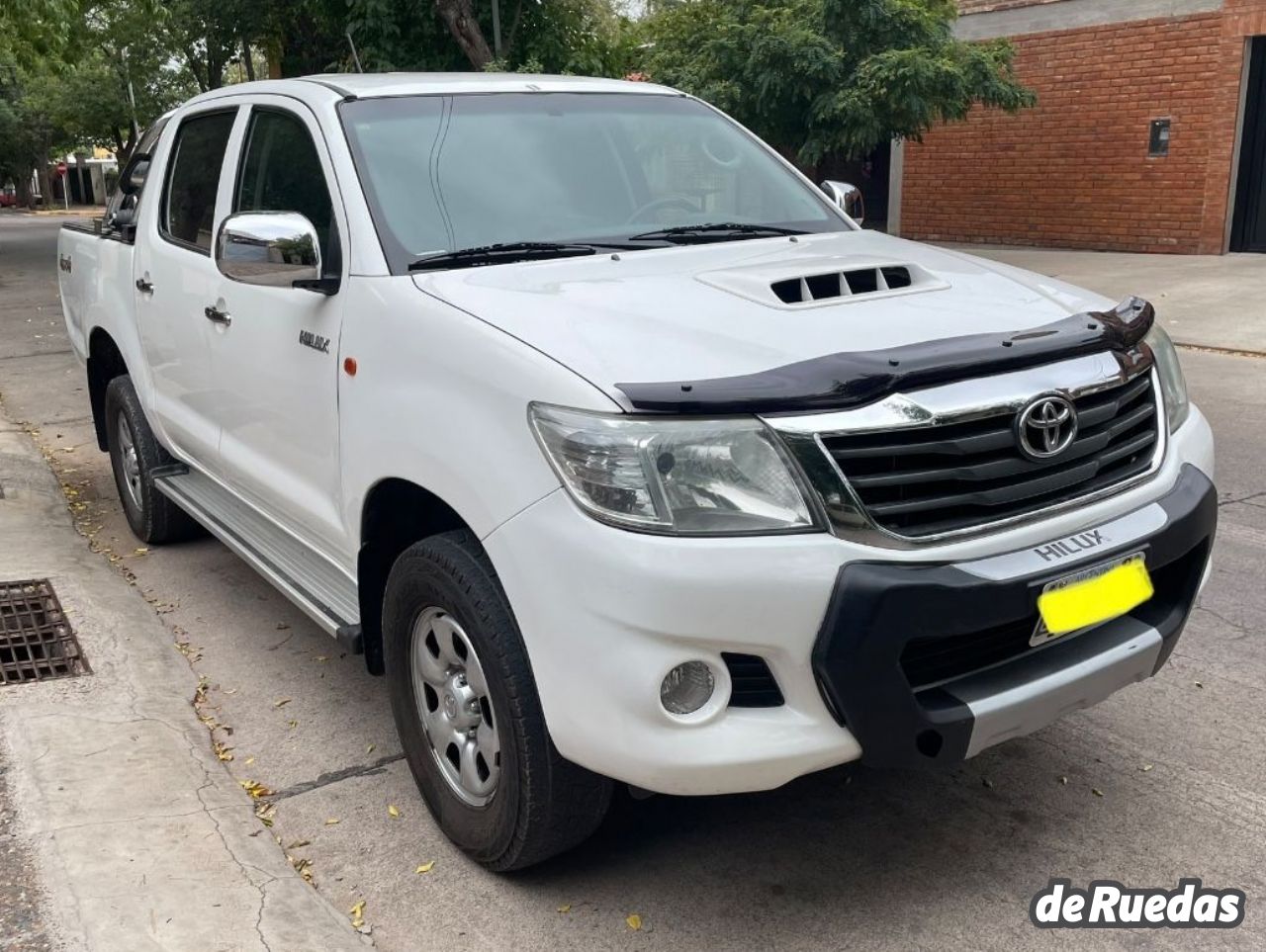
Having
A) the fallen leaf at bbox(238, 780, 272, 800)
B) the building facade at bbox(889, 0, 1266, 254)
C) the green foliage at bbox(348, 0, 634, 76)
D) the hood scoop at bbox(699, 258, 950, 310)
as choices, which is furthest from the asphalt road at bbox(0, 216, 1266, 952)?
the building facade at bbox(889, 0, 1266, 254)

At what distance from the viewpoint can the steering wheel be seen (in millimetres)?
3793

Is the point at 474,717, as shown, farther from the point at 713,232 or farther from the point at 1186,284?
the point at 1186,284

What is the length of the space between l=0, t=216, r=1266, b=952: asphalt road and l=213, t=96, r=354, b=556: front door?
660 millimetres

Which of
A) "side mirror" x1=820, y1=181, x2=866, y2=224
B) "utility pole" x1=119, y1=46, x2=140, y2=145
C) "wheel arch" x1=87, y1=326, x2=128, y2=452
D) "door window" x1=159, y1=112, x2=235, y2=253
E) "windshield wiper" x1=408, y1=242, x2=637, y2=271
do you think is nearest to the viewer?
"windshield wiper" x1=408, y1=242, x2=637, y2=271

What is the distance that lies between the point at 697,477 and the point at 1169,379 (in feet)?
4.80

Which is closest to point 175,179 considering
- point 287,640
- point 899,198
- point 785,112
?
point 287,640

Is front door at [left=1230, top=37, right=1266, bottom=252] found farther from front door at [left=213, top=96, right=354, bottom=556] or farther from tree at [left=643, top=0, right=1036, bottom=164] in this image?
front door at [left=213, top=96, right=354, bottom=556]

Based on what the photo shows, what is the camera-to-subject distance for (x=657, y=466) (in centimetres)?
245

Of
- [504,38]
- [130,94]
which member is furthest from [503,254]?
[130,94]

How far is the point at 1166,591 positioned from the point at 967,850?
81cm

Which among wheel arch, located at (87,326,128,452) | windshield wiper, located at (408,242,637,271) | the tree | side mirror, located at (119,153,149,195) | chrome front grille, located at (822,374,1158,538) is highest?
the tree

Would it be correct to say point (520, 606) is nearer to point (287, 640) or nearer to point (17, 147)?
point (287, 640)

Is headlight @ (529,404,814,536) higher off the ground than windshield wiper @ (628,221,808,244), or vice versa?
windshield wiper @ (628,221,808,244)

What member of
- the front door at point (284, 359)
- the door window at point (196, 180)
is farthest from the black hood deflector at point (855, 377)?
the door window at point (196, 180)
